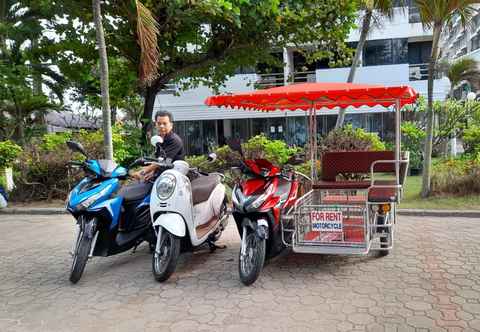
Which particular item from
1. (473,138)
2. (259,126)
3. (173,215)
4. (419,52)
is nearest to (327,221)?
(173,215)

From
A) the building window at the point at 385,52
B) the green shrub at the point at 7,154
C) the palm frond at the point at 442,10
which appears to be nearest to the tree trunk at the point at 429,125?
the palm frond at the point at 442,10

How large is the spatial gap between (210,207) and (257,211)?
3.28 feet

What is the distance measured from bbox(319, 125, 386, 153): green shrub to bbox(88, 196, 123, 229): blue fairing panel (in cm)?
588

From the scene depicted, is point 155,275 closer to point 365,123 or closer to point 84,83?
point 84,83

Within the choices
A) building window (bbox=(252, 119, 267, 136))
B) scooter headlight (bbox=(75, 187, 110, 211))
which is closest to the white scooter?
scooter headlight (bbox=(75, 187, 110, 211))

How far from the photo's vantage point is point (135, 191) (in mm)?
4984

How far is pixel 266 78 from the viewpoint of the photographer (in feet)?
70.3

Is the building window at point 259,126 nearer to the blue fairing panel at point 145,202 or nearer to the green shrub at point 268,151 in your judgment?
the green shrub at point 268,151

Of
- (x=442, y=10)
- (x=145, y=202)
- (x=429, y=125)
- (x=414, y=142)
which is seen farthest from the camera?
(x=414, y=142)

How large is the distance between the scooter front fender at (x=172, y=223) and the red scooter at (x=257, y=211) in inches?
23.3

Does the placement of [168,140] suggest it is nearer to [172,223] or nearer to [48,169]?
[172,223]

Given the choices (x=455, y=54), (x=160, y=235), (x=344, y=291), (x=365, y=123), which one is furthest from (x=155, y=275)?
(x=455, y=54)

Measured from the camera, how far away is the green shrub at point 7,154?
9.54m

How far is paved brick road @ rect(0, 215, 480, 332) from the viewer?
354 centimetres
